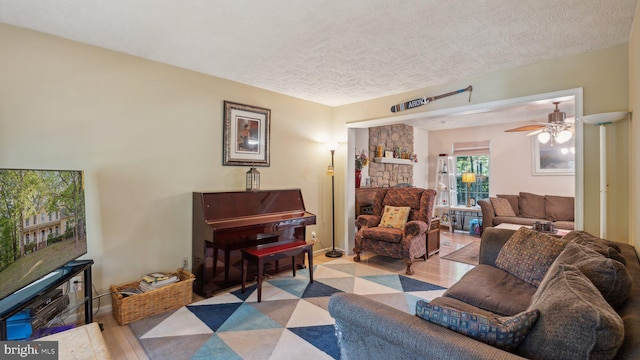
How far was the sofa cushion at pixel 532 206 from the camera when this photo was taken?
560 centimetres

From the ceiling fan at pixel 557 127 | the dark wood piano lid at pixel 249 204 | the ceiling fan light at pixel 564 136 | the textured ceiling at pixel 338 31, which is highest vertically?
the textured ceiling at pixel 338 31

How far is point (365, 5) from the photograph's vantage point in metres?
1.95

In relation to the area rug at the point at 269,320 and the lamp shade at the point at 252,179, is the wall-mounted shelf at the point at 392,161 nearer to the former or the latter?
the area rug at the point at 269,320

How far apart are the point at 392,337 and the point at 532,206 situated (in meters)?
6.00

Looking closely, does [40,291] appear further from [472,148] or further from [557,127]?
[472,148]

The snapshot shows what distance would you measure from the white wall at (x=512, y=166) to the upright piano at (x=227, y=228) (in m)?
5.09

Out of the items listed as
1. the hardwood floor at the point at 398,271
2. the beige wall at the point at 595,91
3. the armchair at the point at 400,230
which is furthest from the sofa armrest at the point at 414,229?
the beige wall at the point at 595,91

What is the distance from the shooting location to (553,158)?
19.4 feet

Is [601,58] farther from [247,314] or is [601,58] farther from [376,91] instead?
[247,314]

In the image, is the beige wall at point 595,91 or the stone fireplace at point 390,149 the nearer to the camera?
the beige wall at point 595,91

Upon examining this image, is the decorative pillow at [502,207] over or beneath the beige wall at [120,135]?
beneath

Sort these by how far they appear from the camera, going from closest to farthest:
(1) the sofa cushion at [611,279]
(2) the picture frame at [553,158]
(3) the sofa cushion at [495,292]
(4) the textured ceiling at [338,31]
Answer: (1) the sofa cushion at [611,279], (3) the sofa cushion at [495,292], (4) the textured ceiling at [338,31], (2) the picture frame at [553,158]

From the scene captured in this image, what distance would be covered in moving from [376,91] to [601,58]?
2175 mm

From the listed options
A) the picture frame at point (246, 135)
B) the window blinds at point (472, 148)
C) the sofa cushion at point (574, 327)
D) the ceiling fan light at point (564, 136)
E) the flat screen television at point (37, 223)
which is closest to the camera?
the sofa cushion at point (574, 327)
